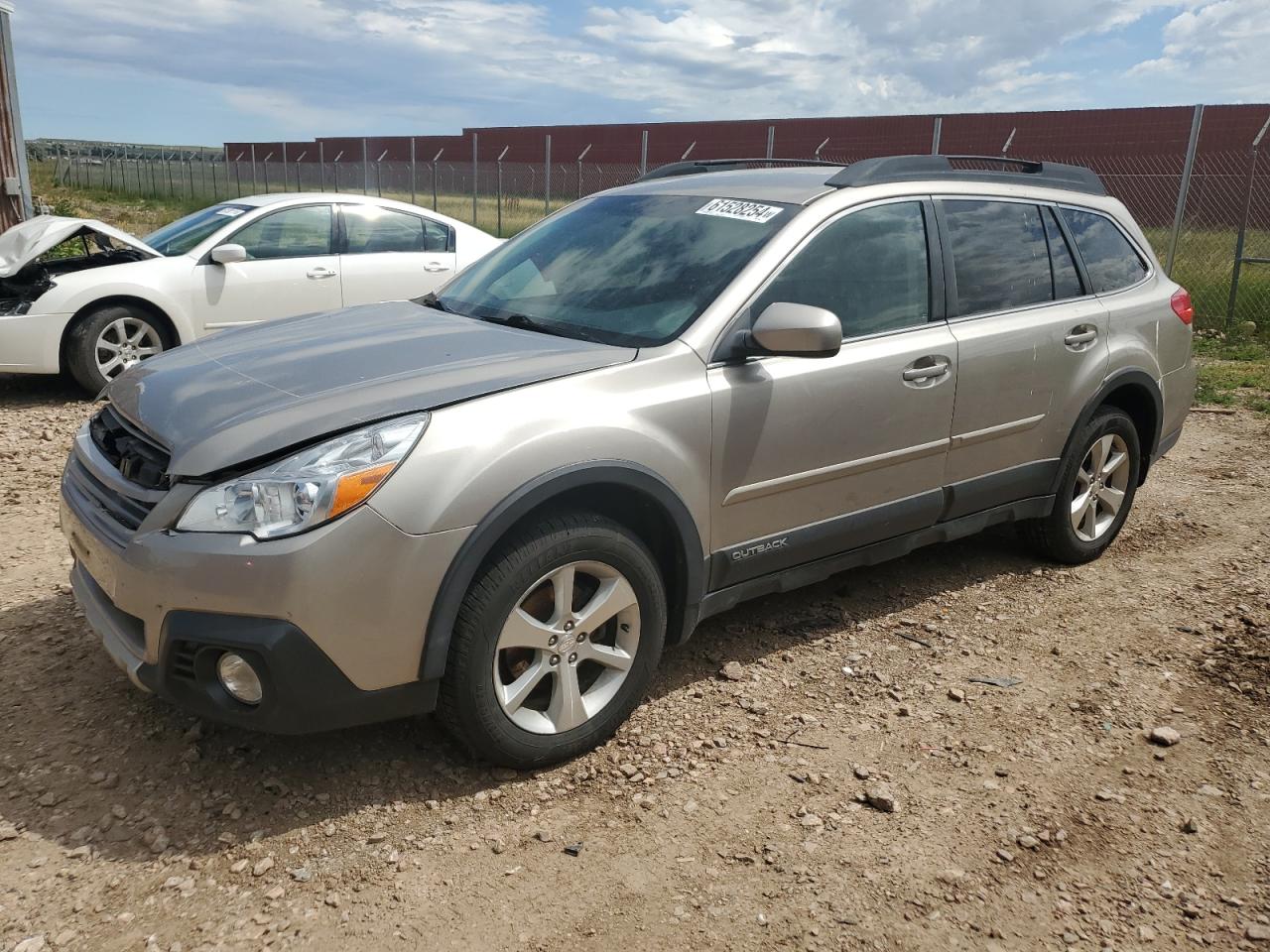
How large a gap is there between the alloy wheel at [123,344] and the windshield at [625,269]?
4465mm

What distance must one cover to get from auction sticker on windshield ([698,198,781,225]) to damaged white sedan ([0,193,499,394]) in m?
4.04

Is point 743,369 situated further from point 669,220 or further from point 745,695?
point 745,695

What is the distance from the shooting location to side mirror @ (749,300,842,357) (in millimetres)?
3223

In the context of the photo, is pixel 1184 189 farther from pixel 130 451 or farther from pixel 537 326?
pixel 130 451

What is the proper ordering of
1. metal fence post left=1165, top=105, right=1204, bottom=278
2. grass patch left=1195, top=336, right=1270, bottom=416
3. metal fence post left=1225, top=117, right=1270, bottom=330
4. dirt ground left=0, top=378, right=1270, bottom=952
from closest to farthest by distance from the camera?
dirt ground left=0, top=378, right=1270, bottom=952 → grass patch left=1195, top=336, right=1270, bottom=416 → metal fence post left=1225, top=117, right=1270, bottom=330 → metal fence post left=1165, top=105, right=1204, bottom=278

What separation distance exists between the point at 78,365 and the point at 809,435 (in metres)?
6.06

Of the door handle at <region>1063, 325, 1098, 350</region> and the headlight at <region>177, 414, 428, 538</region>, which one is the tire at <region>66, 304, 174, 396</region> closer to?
the headlight at <region>177, 414, 428, 538</region>

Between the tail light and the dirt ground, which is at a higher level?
the tail light

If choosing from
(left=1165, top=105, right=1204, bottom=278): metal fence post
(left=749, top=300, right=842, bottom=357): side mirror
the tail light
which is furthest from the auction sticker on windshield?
(left=1165, top=105, right=1204, bottom=278): metal fence post

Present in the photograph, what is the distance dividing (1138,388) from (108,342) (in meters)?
6.80

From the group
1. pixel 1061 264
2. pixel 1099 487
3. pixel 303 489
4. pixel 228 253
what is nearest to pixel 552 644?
pixel 303 489

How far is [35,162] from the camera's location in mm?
49719

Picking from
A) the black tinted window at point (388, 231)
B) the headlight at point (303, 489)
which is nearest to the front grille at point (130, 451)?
the headlight at point (303, 489)

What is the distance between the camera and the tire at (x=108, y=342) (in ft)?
24.7
